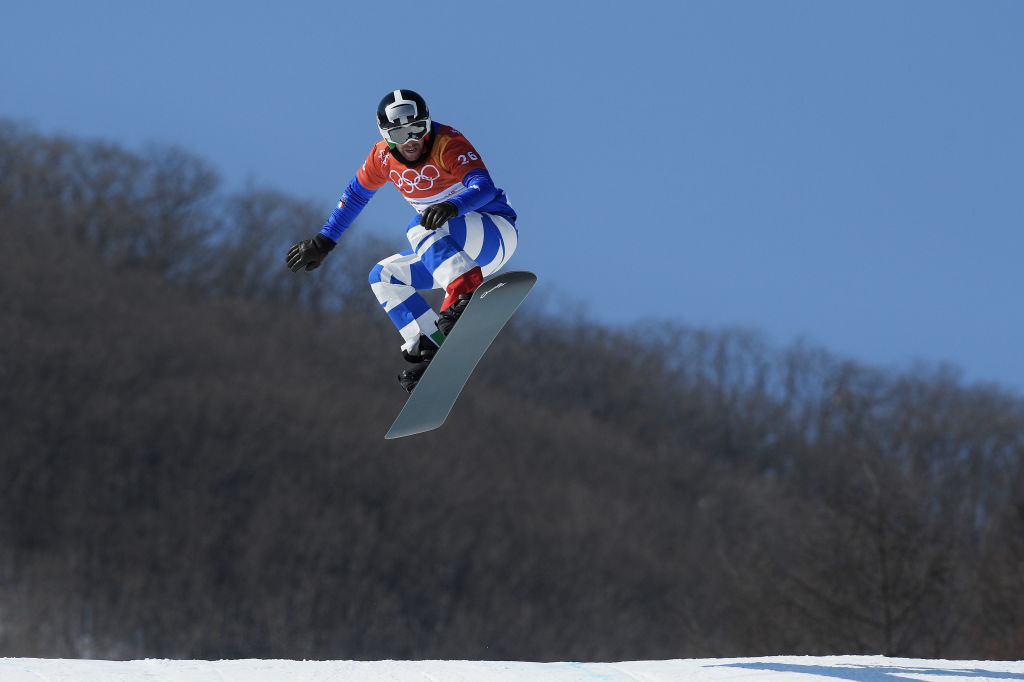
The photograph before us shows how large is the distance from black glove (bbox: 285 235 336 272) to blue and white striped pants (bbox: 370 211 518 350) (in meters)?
0.40

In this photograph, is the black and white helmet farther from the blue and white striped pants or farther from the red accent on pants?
the red accent on pants

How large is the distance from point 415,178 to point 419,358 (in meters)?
1.25

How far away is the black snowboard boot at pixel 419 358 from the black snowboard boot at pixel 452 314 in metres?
0.36

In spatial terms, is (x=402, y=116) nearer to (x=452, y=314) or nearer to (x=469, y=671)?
(x=452, y=314)

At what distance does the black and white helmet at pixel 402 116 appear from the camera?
753 cm

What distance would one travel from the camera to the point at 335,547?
190ft

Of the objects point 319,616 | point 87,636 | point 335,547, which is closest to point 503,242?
point 87,636

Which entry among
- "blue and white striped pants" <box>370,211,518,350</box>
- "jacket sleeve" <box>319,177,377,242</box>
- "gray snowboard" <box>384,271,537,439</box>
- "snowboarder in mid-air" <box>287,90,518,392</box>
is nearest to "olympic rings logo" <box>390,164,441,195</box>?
"snowboarder in mid-air" <box>287,90,518,392</box>

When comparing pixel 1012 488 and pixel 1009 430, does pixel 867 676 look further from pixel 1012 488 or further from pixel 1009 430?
pixel 1009 430

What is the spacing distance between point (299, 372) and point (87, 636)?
29321mm

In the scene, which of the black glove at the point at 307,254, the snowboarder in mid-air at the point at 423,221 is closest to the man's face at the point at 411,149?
the snowboarder in mid-air at the point at 423,221

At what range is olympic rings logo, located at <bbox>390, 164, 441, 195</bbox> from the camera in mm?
7824

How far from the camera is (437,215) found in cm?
721

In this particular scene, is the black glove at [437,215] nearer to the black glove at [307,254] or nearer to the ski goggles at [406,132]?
the ski goggles at [406,132]
